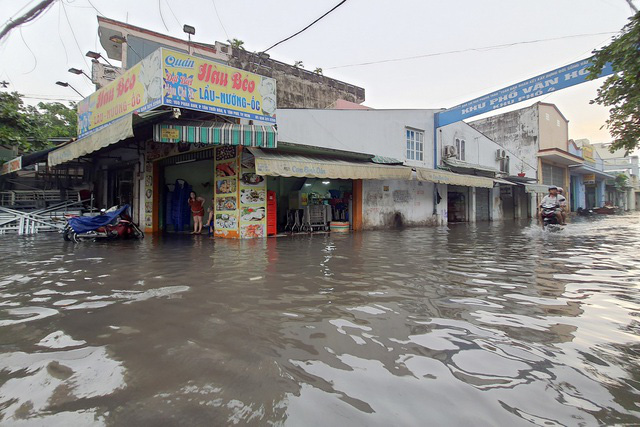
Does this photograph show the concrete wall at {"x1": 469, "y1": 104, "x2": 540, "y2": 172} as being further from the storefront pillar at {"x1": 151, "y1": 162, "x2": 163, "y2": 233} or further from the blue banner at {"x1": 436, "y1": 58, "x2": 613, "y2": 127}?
the storefront pillar at {"x1": 151, "y1": 162, "x2": 163, "y2": 233}

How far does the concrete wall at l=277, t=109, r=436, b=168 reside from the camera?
40.8 feet

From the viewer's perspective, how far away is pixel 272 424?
1.54m

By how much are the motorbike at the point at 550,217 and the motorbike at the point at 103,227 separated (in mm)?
13479

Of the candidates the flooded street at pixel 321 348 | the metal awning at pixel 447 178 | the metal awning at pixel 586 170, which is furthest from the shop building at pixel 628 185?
the flooded street at pixel 321 348

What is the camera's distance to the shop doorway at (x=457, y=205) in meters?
21.0

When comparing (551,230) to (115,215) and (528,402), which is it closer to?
(528,402)

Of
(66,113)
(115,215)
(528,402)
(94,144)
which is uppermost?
(66,113)

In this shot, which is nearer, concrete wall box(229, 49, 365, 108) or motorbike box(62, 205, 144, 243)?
motorbike box(62, 205, 144, 243)

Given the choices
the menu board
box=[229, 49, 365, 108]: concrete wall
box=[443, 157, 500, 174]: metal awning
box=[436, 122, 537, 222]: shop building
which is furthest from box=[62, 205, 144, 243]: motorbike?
box=[229, 49, 365, 108]: concrete wall

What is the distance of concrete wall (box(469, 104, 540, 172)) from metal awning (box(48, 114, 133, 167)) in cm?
2502

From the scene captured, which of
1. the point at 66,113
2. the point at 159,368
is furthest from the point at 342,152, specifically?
the point at 66,113

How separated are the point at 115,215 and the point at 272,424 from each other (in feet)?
31.7

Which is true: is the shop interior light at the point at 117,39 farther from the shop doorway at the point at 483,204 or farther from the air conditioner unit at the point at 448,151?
the shop doorway at the point at 483,204

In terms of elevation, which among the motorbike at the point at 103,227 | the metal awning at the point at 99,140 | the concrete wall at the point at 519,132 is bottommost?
the motorbike at the point at 103,227
